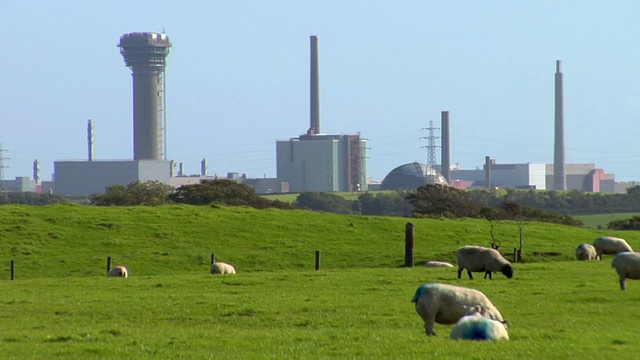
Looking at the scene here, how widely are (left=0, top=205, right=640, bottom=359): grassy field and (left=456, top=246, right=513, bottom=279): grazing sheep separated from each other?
68 centimetres

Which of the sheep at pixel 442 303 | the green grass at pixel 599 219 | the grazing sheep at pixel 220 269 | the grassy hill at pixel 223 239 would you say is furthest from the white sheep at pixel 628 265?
the green grass at pixel 599 219

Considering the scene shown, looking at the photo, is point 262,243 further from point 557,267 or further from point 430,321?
point 430,321

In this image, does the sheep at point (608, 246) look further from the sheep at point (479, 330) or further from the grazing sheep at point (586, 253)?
the sheep at point (479, 330)

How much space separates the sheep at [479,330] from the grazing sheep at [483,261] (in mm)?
19019

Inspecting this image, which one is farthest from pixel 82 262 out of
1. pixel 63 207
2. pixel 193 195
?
pixel 193 195

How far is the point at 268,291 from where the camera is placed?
3406 centimetres

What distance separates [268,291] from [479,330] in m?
16.7

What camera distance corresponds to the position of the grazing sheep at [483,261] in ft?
122

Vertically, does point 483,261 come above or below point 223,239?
above

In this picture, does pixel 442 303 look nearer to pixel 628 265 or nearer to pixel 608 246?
pixel 628 265

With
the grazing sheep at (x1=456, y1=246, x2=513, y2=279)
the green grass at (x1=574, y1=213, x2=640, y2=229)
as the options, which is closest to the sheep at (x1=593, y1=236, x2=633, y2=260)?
the grazing sheep at (x1=456, y1=246, x2=513, y2=279)

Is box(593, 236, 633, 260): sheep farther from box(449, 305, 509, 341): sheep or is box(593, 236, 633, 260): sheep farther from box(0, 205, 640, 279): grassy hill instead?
box(449, 305, 509, 341): sheep

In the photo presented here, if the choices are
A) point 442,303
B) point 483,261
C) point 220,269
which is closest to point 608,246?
point 483,261

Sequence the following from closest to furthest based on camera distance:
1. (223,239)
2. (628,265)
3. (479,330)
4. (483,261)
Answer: (479,330), (628,265), (483,261), (223,239)
